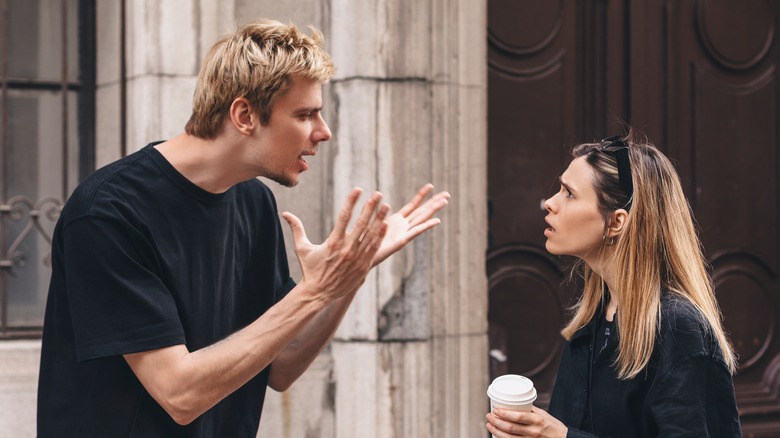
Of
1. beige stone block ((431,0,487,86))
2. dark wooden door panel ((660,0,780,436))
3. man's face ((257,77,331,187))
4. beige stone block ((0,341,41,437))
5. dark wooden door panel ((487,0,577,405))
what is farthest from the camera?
dark wooden door panel ((660,0,780,436))

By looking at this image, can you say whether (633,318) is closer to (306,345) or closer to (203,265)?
(306,345)

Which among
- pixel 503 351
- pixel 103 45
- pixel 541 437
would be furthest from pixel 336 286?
pixel 503 351

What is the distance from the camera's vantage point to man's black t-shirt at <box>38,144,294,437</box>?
9.50ft

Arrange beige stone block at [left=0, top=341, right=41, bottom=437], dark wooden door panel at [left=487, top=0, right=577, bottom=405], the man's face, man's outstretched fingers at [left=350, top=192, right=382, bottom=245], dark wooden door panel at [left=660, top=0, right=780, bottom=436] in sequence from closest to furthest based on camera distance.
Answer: man's outstretched fingers at [left=350, top=192, right=382, bottom=245]
the man's face
beige stone block at [left=0, top=341, right=41, bottom=437]
dark wooden door panel at [left=487, top=0, right=577, bottom=405]
dark wooden door panel at [left=660, top=0, right=780, bottom=436]

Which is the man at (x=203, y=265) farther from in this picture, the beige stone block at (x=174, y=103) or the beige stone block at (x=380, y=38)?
the beige stone block at (x=380, y=38)

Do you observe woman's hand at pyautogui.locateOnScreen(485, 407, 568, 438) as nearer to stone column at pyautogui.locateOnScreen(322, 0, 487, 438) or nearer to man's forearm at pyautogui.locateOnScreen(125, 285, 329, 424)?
man's forearm at pyautogui.locateOnScreen(125, 285, 329, 424)

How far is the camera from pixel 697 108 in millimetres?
6605

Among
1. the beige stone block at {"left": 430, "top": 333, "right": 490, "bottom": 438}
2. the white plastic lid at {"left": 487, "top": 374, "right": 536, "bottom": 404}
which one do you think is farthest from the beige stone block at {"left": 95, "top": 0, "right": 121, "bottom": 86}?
the white plastic lid at {"left": 487, "top": 374, "right": 536, "bottom": 404}

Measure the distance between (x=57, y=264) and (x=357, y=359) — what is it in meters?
2.42

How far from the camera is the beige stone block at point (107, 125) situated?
5133 millimetres

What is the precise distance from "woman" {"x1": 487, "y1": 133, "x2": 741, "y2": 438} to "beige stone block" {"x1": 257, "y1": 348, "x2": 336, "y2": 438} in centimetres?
203

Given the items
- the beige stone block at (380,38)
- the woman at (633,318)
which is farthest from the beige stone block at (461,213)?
the woman at (633,318)

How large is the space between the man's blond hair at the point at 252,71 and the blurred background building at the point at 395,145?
6.04 ft

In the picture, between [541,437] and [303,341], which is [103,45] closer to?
[303,341]
